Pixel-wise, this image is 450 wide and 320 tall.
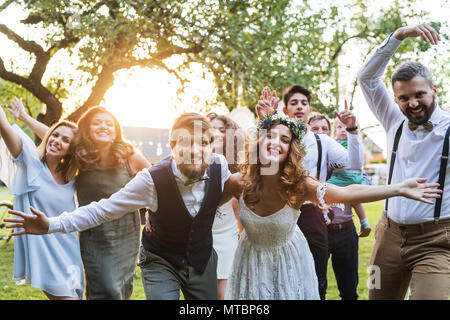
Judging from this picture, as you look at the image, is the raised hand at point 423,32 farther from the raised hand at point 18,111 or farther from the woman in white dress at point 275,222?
the raised hand at point 18,111

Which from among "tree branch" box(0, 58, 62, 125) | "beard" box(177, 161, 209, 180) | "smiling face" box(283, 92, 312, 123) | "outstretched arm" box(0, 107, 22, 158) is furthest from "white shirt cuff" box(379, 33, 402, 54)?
"tree branch" box(0, 58, 62, 125)

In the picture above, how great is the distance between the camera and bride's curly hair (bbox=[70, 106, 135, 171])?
454 cm

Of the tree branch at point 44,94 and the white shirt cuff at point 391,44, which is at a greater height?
the tree branch at point 44,94

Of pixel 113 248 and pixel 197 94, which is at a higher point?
pixel 197 94

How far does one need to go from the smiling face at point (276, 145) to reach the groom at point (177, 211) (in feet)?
1.37

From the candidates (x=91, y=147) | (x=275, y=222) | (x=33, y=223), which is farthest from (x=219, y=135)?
(x=33, y=223)

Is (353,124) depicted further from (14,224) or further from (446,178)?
(14,224)

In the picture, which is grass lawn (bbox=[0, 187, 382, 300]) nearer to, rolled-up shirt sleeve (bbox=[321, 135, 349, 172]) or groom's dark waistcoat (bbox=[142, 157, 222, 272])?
rolled-up shirt sleeve (bbox=[321, 135, 349, 172])

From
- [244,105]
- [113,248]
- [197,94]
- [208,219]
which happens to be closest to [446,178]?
[208,219]

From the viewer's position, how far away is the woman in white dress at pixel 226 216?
5133mm

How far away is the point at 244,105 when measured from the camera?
976 cm

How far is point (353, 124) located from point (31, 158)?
3049 millimetres

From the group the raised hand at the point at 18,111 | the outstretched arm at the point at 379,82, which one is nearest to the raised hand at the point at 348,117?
the outstretched arm at the point at 379,82

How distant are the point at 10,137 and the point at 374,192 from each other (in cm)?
324
